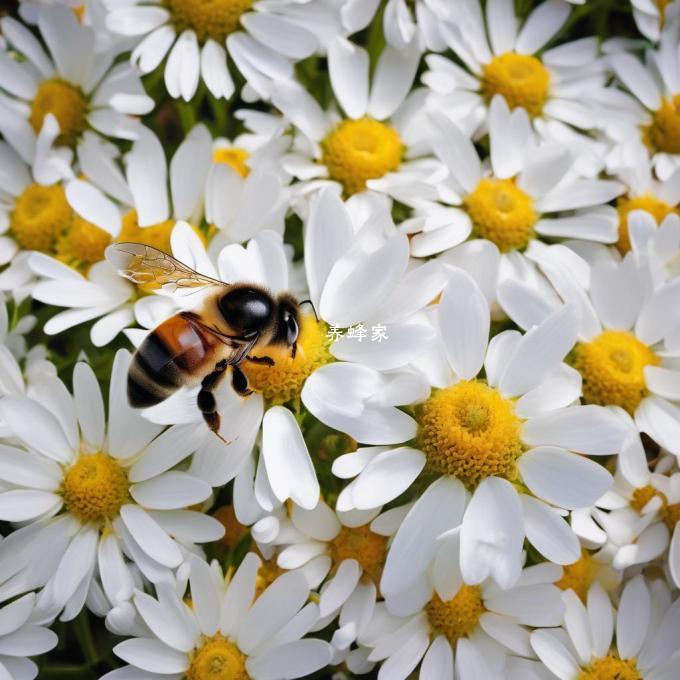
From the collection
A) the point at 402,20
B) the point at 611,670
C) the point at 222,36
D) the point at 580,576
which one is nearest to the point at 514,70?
the point at 402,20

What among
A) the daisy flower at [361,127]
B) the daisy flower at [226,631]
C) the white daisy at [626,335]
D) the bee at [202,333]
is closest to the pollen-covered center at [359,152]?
the daisy flower at [361,127]

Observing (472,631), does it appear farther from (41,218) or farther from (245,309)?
(41,218)

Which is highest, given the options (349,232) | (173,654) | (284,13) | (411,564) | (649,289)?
(284,13)

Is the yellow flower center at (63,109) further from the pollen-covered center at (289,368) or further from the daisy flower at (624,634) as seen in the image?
the daisy flower at (624,634)

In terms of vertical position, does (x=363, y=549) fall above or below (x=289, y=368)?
below

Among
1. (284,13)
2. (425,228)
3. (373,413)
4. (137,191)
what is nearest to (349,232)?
(425,228)

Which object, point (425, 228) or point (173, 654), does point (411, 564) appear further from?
point (425, 228)
